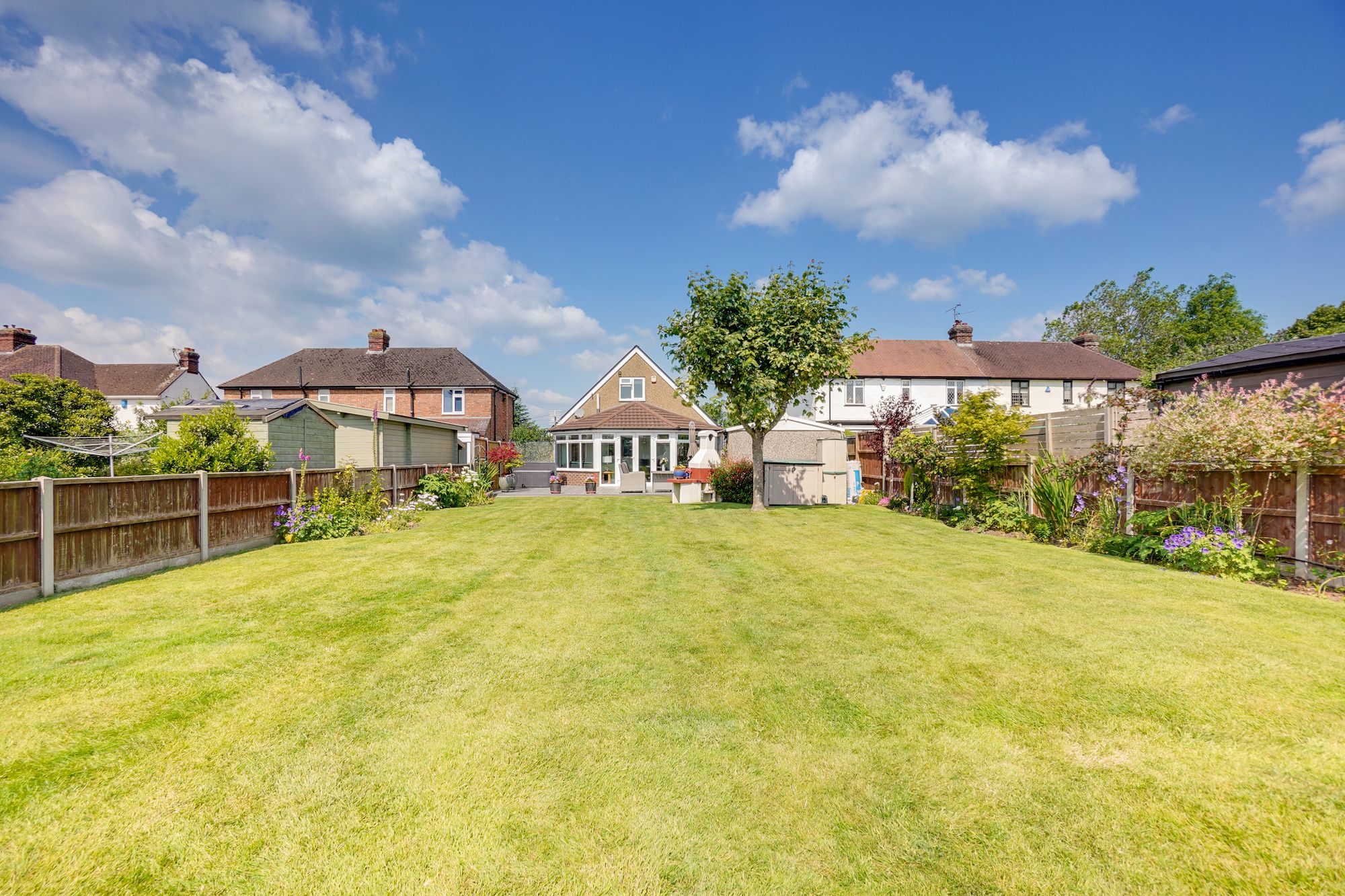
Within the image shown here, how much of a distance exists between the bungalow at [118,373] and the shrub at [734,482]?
33708 millimetres

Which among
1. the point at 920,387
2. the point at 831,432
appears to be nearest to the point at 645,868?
the point at 831,432

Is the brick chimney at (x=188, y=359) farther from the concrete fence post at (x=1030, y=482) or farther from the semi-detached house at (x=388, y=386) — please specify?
the concrete fence post at (x=1030, y=482)

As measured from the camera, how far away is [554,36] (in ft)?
39.4

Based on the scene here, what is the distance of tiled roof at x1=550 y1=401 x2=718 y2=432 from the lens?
25625mm

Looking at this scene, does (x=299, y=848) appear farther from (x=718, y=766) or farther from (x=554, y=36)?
(x=554, y=36)

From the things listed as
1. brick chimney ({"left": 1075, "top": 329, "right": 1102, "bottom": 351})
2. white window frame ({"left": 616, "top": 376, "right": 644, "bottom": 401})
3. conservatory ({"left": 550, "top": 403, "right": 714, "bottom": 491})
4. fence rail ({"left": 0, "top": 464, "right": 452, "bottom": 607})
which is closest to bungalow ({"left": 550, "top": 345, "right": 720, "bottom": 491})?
conservatory ({"left": 550, "top": 403, "right": 714, "bottom": 491})

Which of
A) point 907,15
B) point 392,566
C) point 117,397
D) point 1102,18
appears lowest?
point 392,566

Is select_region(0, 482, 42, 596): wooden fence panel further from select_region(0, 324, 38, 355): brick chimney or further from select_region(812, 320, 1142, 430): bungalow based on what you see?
select_region(0, 324, 38, 355): brick chimney

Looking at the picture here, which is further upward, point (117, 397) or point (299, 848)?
point (117, 397)

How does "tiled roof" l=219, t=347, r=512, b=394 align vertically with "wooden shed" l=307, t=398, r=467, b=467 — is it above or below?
above

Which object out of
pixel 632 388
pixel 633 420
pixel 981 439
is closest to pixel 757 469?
pixel 981 439

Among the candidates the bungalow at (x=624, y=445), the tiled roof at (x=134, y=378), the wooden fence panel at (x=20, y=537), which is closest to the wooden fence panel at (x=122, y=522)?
the wooden fence panel at (x=20, y=537)

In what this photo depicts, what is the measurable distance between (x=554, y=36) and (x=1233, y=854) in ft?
50.8

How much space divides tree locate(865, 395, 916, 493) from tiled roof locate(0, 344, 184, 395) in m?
43.9
